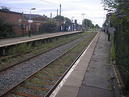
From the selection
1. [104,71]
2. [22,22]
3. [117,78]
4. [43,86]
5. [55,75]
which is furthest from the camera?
[22,22]

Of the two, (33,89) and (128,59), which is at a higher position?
(128,59)

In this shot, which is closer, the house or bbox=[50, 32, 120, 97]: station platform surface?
bbox=[50, 32, 120, 97]: station platform surface

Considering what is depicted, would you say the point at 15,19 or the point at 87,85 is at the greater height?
the point at 15,19

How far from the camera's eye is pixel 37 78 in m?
8.67

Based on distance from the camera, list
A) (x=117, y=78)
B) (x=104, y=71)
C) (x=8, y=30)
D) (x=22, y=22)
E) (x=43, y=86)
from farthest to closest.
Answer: (x=22, y=22)
(x=8, y=30)
(x=104, y=71)
(x=117, y=78)
(x=43, y=86)

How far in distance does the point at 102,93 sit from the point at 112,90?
0.59 metres

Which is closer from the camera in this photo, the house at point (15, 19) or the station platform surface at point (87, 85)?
the station platform surface at point (87, 85)

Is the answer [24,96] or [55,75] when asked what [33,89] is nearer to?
[24,96]

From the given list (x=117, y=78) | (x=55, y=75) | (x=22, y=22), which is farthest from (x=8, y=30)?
(x=117, y=78)

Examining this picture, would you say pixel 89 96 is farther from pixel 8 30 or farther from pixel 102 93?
pixel 8 30

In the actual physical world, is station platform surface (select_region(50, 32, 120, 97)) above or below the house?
below

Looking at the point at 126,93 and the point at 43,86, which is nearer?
the point at 126,93

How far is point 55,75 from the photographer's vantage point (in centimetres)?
945

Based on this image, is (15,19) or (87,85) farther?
(15,19)
